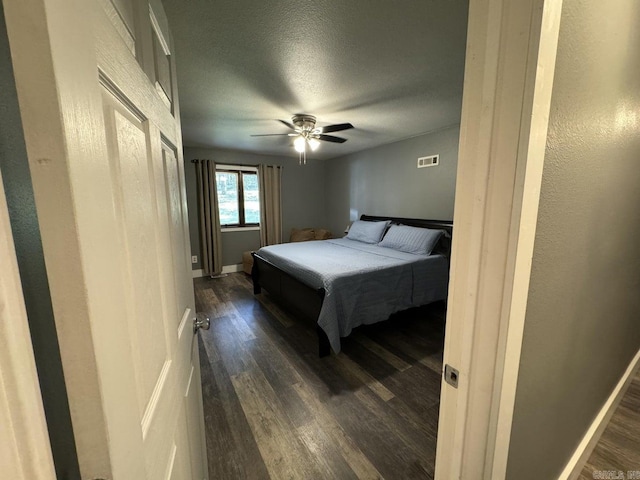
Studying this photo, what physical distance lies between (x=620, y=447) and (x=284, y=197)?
5.05m

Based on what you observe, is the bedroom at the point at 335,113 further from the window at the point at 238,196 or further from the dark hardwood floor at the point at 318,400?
the window at the point at 238,196

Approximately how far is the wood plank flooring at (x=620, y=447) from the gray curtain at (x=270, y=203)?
4.59 m

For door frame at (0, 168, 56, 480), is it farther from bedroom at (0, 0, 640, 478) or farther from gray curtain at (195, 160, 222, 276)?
gray curtain at (195, 160, 222, 276)

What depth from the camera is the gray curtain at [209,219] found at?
4516 mm

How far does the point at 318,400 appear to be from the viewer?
185 cm

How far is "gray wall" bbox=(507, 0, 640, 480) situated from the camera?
0.69m

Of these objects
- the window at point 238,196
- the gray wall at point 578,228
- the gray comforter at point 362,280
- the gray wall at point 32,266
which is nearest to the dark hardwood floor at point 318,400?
the gray comforter at point 362,280

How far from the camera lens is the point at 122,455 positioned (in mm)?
397

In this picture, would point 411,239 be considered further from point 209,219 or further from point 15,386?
point 15,386

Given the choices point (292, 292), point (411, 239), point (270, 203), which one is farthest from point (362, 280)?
point (270, 203)

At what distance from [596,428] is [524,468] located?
3.22 feet

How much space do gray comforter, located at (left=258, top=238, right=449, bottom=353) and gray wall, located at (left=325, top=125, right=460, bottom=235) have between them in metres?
1.01

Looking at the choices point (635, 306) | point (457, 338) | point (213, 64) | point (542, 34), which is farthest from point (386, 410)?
point (213, 64)

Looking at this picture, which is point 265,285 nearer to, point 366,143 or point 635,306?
point 366,143
